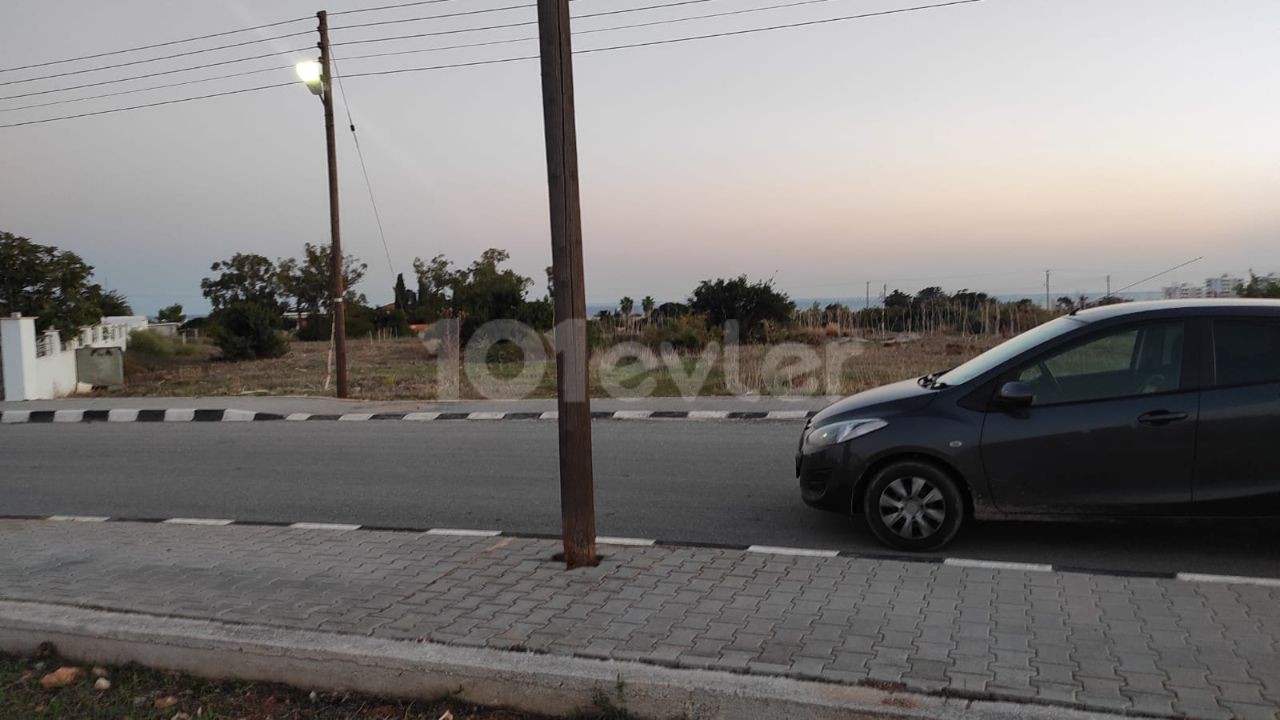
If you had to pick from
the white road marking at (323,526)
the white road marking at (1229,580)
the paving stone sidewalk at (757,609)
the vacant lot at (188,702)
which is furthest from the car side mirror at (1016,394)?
the white road marking at (323,526)

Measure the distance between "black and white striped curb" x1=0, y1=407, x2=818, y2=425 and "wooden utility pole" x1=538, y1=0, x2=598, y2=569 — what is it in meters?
7.29

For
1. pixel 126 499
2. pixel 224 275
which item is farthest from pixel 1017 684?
pixel 224 275

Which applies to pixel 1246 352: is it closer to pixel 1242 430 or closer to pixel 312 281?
pixel 1242 430

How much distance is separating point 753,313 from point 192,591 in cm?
2625

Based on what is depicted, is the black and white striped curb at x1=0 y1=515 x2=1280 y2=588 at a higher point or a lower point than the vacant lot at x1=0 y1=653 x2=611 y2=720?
higher

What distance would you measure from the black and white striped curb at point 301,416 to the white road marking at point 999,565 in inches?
267

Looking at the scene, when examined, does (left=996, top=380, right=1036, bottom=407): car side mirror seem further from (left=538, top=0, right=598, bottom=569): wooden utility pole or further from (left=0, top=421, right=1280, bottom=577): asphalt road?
(left=538, top=0, right=598, bottom=569): wooden utility pole

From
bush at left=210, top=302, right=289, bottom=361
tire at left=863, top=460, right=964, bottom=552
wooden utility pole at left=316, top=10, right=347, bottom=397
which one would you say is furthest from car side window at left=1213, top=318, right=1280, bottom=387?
bush at left=210, top=302, right=289, bottom=361

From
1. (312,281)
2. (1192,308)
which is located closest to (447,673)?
(1192,308)

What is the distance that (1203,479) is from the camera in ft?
18.7

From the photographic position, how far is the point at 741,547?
629 centimetres

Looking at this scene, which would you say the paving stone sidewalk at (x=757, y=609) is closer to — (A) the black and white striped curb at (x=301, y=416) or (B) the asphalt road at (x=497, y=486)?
(B) the asphalt road at (x=497, y=486)

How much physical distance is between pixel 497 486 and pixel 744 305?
22565 millimetres

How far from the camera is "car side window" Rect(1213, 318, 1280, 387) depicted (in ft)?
18.7
